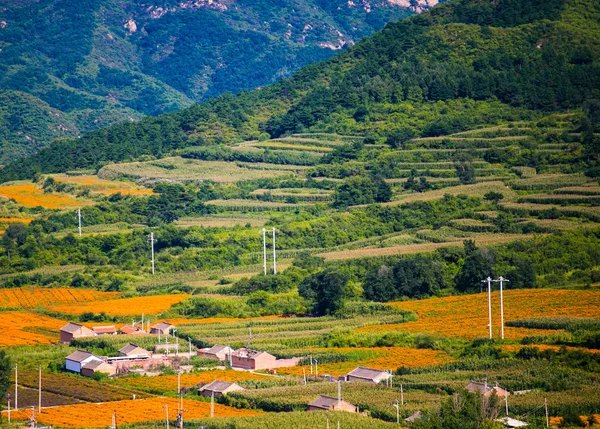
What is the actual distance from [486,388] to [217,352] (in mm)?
14877

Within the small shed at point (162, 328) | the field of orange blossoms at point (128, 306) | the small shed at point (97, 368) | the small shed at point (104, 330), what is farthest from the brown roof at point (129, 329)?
the small shed at point (97, 368)

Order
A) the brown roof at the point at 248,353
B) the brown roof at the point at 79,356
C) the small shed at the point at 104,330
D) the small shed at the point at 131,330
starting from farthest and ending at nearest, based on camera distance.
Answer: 1. the small shed at the point at 104,330
2. the small shed at the point at 131,330
3. the brown roof at the point at 79,356
4. the brown roof at the point at 248,353

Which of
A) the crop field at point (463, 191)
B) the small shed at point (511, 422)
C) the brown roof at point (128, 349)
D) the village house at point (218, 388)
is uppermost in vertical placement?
the crop field at point (463, 191)

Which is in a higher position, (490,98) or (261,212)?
(490,98)

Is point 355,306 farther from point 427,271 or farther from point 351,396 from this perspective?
point 351,396

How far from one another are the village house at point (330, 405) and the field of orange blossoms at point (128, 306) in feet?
76.3

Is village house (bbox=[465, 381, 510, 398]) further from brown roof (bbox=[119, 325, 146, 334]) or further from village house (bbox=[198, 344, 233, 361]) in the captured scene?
brown roof (bbox=[119, 325, 146, 334])

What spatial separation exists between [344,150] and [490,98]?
1123 cm

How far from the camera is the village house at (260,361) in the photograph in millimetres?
57062

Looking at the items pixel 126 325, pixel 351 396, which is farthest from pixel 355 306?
pixel 351 396

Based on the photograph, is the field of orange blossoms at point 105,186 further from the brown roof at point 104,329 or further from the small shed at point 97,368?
the small shed at point 97,368

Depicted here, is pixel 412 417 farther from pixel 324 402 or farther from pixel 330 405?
pixel 324 402

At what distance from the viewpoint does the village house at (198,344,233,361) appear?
59.0 m

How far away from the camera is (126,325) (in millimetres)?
66625
